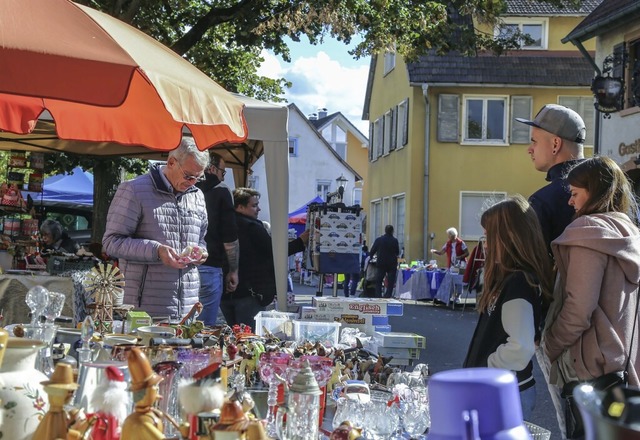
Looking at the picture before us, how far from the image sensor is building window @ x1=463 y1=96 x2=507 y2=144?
24.4m

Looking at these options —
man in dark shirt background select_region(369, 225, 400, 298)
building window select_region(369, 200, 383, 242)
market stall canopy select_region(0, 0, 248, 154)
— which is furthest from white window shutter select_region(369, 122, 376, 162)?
market stall canopy select_region(0, 0, 248, 154)

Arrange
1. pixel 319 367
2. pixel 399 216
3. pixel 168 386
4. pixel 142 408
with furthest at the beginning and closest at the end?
pixel 399 216 → pixel 319 367 → pixel 168 386 → pixel 142 408

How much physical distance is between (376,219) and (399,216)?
414 cm

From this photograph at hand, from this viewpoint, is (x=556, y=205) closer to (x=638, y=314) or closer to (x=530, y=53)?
(x=638, y=314)

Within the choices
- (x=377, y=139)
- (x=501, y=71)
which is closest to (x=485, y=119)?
(x=501, y=71)

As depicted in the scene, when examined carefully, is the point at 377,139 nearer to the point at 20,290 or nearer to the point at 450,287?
the point at 450,287

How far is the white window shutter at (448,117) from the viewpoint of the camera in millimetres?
24297

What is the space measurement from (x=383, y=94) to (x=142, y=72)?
90.5ft

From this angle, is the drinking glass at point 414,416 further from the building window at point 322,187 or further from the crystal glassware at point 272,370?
the building window at point 322,187

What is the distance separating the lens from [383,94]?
29.9 meters

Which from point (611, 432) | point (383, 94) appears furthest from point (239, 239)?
point (383, 94)

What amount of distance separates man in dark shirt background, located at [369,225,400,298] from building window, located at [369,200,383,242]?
11831 mm

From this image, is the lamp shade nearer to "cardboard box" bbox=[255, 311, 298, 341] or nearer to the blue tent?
the blue tent

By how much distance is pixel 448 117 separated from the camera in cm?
2439
